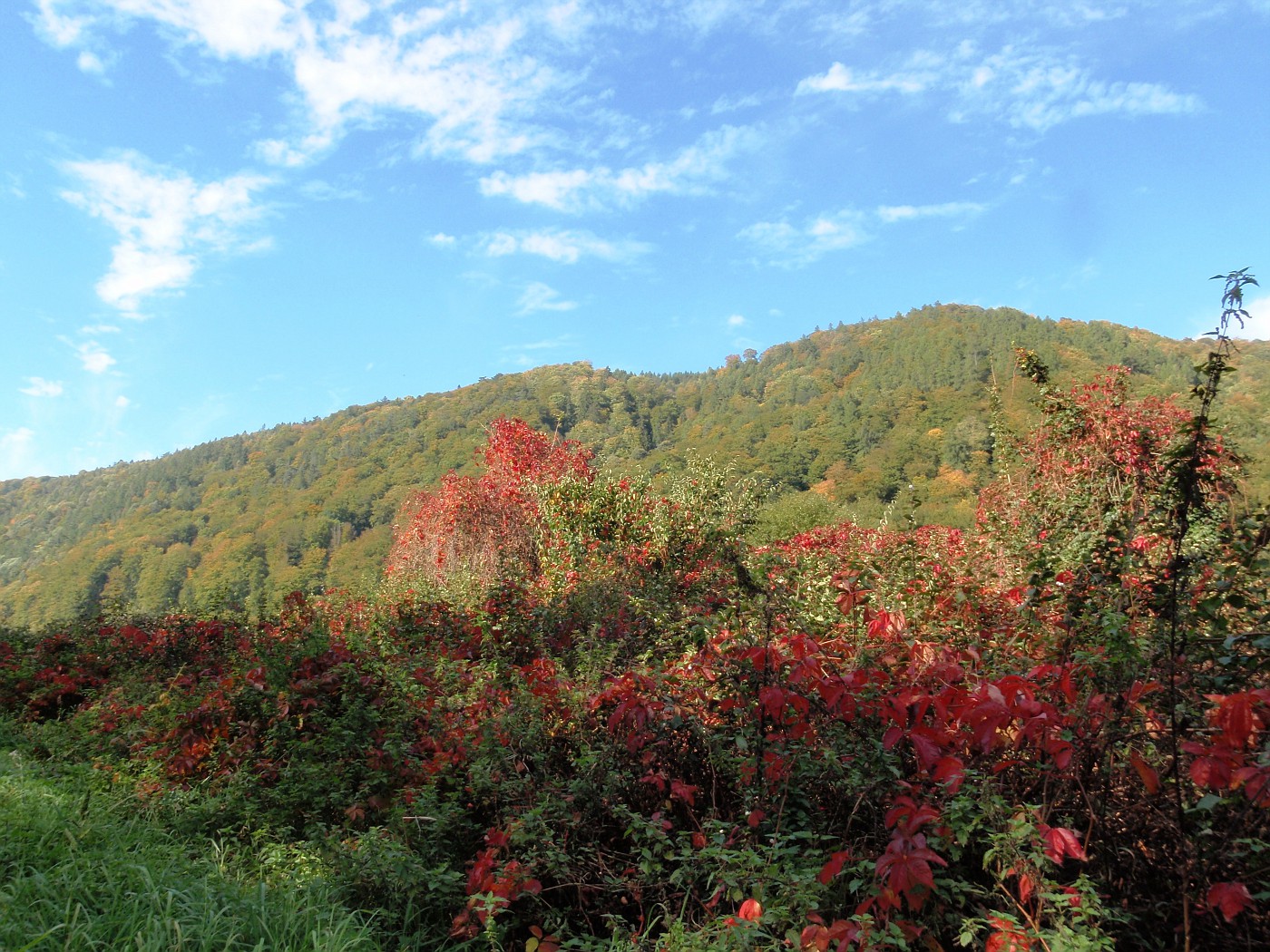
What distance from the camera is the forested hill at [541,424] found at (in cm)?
3931

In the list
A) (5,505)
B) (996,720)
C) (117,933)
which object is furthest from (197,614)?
(5,505)

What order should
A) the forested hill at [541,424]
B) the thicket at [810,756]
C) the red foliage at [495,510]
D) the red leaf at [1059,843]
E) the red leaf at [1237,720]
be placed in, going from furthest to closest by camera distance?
the forested hill at [541,424]
the red foliage at [495,510]
the thicket at [810,756]
the red leaf at [1059,843]
the red leaf at [1237,720]

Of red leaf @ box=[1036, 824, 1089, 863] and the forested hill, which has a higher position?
the forested hill

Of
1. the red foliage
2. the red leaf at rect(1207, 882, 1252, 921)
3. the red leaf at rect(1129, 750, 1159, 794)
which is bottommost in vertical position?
the red leaf at rect(1207, 882, 1252, 921)

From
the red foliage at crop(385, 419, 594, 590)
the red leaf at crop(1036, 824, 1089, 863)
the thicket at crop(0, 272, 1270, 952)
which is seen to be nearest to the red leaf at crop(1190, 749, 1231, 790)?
the thicket at crop(0, 272, 1270, 952)

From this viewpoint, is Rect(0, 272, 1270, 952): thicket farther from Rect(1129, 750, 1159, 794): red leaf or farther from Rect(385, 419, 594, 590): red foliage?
Rect(385, 419, 594, 590): red foliage

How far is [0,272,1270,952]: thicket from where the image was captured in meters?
2.27

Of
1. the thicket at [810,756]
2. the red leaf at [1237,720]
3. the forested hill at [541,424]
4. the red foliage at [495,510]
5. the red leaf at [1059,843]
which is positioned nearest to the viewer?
the red leaf at [1237,720]

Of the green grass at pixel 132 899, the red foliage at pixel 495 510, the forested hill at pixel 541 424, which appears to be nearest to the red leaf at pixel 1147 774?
the green grass at pixel 132 899

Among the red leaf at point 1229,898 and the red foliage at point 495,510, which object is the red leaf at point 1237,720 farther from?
the red foliage at point 495,510

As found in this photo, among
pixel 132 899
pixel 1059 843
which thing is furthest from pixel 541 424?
pixel 1059 843

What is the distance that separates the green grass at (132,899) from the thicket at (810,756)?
1.03ft

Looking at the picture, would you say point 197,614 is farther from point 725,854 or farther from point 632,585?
point 725,854

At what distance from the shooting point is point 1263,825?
2305 millimetres
